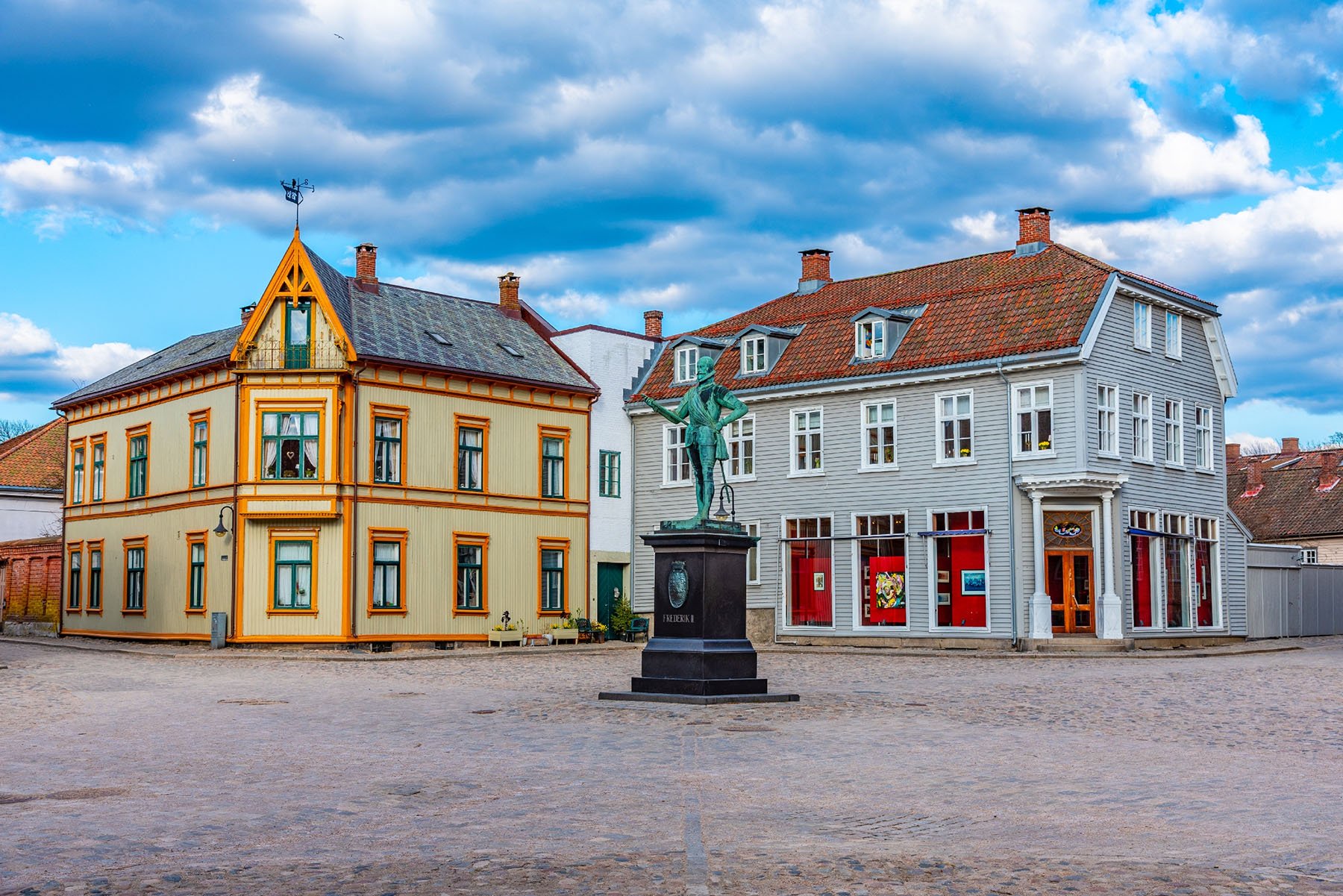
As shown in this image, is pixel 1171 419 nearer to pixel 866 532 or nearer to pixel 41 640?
pixel 866 532

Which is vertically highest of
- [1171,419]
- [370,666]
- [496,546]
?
[1171,419]

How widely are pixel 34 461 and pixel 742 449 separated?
2594 cm

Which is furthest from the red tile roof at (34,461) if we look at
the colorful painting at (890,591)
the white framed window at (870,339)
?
the colorful painting at (890,591)

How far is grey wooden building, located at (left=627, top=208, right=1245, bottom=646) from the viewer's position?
110 ft

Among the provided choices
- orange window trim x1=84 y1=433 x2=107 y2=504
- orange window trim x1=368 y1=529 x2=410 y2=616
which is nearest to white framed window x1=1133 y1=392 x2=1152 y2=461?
orange window trim x1=368 y1=529 x2=410 y2=616

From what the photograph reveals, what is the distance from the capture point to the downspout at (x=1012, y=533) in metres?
33.5

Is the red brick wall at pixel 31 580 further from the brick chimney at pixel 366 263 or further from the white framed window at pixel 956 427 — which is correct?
the white framed window at pixel 956 427

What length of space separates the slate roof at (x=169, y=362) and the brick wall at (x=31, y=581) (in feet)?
15.4

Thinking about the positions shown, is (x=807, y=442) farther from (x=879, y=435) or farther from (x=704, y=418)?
(x=704, y=418)

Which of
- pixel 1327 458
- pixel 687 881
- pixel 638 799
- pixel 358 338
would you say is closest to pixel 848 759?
pixel 638 799

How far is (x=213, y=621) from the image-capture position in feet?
114

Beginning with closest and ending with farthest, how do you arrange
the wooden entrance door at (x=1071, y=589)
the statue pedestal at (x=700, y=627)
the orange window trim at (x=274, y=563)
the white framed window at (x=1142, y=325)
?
the statue pedestal at (x=700, y=627) → the wooden entrance door at (x=1071, y=589) → the orange window trim at (x=274, y=563) → the white framed window at (x=1142, y=325)

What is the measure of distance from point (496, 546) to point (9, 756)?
2460cm

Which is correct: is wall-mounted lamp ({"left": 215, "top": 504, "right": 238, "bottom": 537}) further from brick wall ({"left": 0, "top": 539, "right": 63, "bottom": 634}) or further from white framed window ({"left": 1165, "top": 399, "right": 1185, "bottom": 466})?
white framed window ({"left": 1165, "top": 399, "right": 1185, "bottom": 466})
